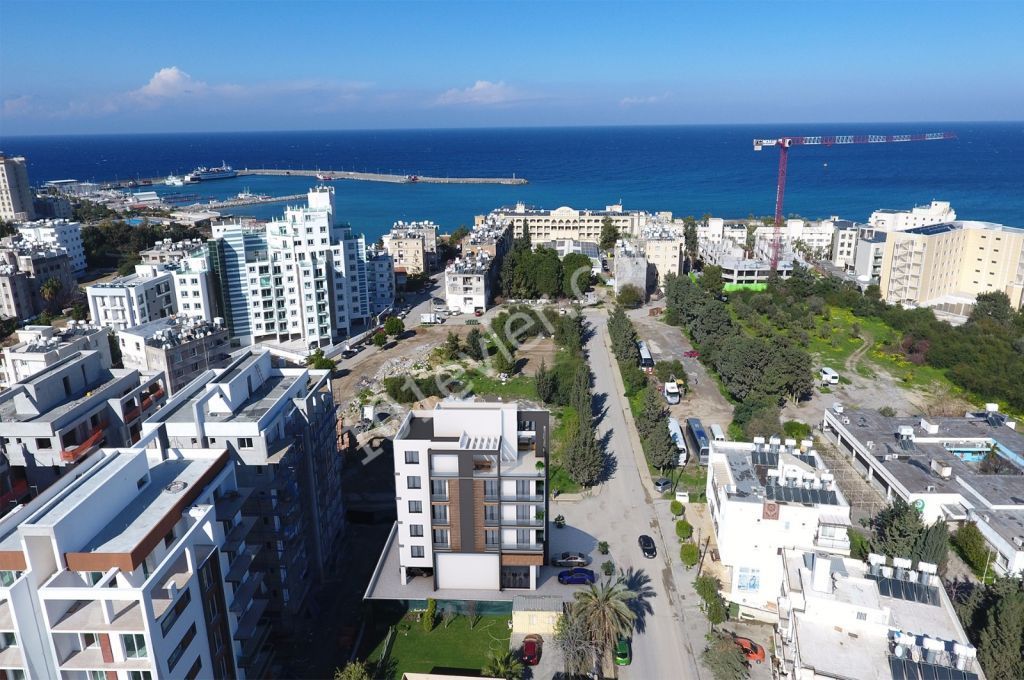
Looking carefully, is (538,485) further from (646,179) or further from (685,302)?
(646,179)

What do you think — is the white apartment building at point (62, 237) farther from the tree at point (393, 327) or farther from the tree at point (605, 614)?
the tree at point (605, 614)

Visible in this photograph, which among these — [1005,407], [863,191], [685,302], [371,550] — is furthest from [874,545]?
[863,191]

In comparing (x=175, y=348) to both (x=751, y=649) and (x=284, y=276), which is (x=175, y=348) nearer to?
(x=284, y=276)

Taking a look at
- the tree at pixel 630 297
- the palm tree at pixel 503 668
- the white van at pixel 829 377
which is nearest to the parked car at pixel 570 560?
the palm tree at pixel 503 668

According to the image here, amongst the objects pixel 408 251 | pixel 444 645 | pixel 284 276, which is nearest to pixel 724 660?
pixel 444 645

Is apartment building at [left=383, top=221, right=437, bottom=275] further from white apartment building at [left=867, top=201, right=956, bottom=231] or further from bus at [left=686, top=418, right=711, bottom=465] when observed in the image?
white apartment building at [left=867, top=201, right=956, bottom=231]

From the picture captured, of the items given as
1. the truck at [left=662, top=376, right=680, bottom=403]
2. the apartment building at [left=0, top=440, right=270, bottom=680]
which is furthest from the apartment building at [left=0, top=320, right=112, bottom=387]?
the truck at [left=662, top=376, right=680, bottom=403]
